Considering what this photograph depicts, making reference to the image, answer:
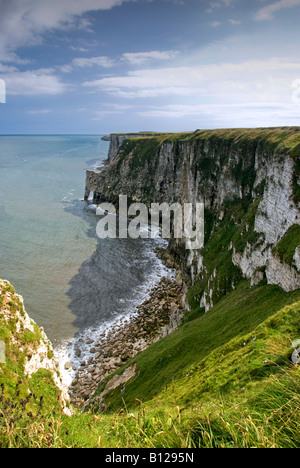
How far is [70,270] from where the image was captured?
193 ft

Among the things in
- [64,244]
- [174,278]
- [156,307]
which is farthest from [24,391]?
[64,244]

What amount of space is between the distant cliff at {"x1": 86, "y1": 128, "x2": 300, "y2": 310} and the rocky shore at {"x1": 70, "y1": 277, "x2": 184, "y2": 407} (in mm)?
5250

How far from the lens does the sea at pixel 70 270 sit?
44.0 metres

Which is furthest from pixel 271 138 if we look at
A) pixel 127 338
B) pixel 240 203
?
pixel 127 338

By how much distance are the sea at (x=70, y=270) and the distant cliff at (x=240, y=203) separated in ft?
37.0

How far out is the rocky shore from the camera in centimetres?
3391

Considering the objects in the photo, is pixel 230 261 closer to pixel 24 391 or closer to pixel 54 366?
pixel 54 366

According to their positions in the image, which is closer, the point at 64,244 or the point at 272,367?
the point at 272,367
